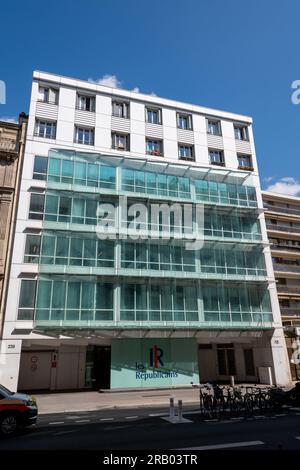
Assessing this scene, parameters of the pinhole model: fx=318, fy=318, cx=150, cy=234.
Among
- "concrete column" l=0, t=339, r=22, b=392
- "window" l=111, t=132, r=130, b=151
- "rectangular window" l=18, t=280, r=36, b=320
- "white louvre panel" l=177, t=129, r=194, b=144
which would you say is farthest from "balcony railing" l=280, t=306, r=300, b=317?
"concrete column" l=0, t=339, r=22, b=392

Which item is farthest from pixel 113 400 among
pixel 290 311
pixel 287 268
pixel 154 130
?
pixel 287 268

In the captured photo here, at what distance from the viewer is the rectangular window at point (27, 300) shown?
23.0 meters

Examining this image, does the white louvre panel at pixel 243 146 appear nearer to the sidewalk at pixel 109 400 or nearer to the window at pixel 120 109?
the window at pixel 120 109

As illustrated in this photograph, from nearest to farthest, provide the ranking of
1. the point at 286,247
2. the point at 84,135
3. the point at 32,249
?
1. the point at 32,249
2. the point at 84,135
3. the point at 286,247

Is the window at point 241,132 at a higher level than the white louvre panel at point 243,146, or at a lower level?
higher

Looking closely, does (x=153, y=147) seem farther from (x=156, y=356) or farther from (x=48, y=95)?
(x=156, y=356)

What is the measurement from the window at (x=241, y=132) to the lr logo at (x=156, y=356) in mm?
24149

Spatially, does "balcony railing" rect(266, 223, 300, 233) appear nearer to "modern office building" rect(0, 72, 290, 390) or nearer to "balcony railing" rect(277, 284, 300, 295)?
"balcony railing" rect(277, 284, 300, 295)

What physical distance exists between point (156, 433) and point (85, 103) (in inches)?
1149

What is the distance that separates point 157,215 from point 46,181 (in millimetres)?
9912

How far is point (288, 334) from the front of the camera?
30344 millimetres

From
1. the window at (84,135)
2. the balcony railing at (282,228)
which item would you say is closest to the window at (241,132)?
the balcony railing at (282,228)

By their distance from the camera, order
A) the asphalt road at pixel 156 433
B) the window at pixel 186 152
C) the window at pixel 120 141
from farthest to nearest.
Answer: the window at pixel 186 152
the window at pixel 120 141
the asphalt road at pixel 156 433

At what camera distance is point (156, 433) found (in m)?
10.6
